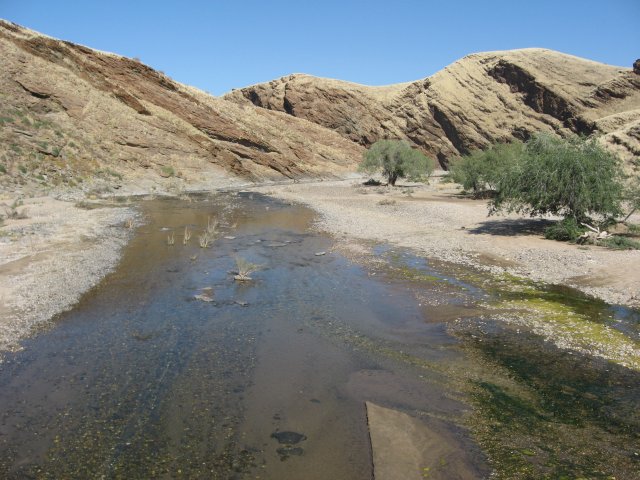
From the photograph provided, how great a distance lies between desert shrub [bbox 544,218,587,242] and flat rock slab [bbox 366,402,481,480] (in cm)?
1450

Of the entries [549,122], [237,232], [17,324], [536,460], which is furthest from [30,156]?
[549,122]

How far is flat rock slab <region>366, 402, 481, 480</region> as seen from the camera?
5613 mm

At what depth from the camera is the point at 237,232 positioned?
75.3 feet

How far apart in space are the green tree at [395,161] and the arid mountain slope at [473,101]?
63.3 ft

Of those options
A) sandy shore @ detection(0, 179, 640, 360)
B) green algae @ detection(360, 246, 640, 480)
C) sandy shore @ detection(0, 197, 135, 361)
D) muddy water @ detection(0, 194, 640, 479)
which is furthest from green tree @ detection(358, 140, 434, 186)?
green algae @ detection(360, 246, 640, 480)

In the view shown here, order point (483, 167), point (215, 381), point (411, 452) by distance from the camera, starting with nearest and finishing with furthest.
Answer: point (411, 452), point (215, 381), point (483, 167)

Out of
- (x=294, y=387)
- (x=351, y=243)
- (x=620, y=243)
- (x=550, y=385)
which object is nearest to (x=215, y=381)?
(x=294, y=387)

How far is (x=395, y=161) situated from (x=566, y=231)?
106ft

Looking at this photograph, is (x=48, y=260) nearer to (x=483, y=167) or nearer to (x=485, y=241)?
(x=485, y=241)

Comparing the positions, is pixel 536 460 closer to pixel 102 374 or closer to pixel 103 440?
pixel 103 440

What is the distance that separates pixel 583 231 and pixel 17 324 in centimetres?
1881

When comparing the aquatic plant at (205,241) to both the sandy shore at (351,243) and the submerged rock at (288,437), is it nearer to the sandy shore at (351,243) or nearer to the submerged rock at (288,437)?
the sandy shore at (351,243)

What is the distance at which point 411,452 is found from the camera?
601 cm

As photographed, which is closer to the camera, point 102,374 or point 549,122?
point 102,374
